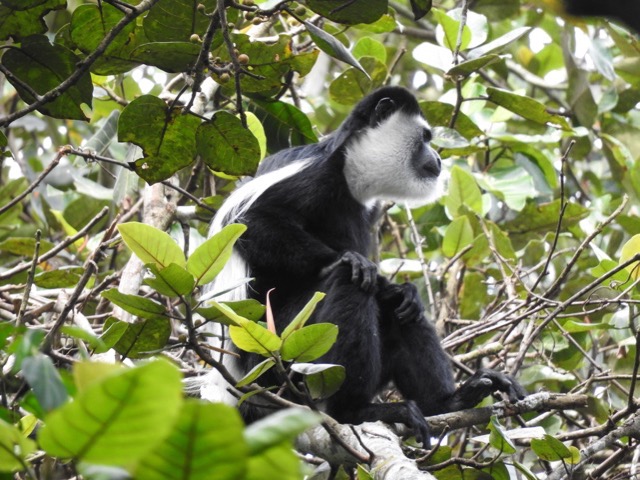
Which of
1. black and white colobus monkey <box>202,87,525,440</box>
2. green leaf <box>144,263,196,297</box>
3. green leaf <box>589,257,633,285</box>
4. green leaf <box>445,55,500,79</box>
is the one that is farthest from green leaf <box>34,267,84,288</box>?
green leaf <box>589,257,633,285</box>

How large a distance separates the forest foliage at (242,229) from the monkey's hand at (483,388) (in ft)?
0.33

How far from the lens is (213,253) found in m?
1.73

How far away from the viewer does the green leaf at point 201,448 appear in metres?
0.69

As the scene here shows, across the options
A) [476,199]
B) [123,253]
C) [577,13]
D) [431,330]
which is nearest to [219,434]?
[577,13]

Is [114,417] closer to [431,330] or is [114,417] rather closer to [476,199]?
[431,330]

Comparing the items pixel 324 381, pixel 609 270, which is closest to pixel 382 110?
pixel 609 270

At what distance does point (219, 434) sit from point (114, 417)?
9cm

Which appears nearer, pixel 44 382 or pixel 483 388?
pixel 44 382

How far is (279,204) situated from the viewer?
306 cm

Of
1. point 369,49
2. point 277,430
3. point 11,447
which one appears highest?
point 277,430

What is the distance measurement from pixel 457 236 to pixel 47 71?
1.78 m

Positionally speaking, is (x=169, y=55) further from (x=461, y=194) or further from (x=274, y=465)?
(x=461, y=194)

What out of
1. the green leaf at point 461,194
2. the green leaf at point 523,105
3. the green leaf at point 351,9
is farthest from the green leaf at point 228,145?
the green leaf at point 461,194

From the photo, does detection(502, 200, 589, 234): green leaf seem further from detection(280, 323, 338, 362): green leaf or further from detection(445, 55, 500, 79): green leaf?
detection(280, 323, 338, 362): green leaf
